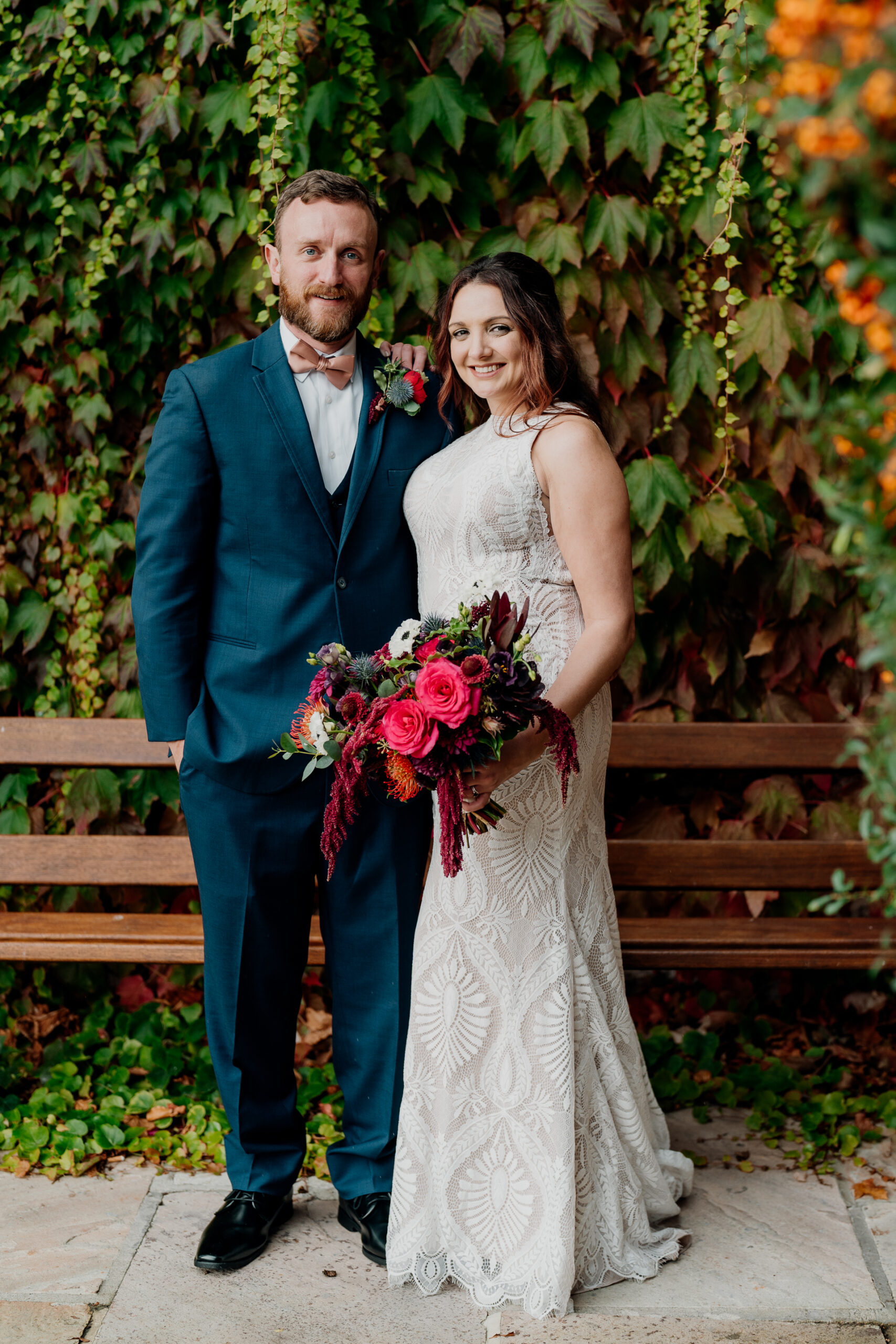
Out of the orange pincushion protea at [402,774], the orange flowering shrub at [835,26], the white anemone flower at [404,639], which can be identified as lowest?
the orange pincushion protea at [402,774]

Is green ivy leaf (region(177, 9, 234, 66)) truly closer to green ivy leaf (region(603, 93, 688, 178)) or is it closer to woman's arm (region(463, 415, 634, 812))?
green ivy leaf (region(603, 93, 688, 178))

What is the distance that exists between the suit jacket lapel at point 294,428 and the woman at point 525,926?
0.67ft

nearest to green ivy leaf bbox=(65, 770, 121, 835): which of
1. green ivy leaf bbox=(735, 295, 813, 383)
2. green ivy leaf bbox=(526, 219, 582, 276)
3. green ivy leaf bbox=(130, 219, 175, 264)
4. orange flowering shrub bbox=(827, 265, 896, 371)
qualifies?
green ivy leaf bbox=(130, 219, 175, 264)

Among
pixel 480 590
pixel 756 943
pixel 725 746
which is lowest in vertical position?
pixel 756 943

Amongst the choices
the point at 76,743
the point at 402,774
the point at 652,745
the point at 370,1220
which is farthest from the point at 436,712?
the point at 76,743

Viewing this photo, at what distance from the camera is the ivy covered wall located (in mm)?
3102

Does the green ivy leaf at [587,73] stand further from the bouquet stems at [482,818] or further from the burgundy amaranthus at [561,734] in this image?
the bouquet stems at [482,818]

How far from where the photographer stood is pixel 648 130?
10.2 feet

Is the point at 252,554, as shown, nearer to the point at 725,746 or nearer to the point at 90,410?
the point at 90,410

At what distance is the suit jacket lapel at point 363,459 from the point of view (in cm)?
245

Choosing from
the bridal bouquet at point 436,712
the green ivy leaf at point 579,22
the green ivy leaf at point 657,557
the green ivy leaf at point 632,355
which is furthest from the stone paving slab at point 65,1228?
the green ivy leaf at point 579,22

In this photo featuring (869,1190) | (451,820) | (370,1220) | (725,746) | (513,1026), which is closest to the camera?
(451,820)

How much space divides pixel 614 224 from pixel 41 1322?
116 inches

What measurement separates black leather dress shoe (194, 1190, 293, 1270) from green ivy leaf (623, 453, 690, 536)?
1964mm
